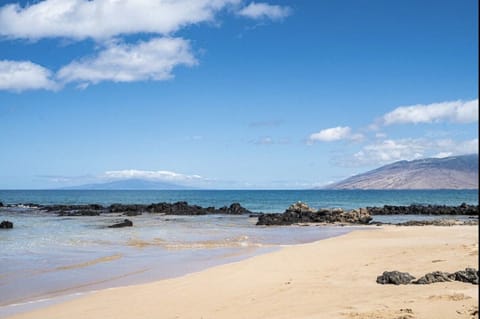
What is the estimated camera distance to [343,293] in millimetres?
10406

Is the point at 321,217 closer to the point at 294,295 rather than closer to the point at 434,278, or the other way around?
the point at 434,278

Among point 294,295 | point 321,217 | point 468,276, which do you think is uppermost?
point 468,276

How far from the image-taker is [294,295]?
1051cm

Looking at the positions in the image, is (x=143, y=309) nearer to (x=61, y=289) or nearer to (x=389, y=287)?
(x=61, y=289)

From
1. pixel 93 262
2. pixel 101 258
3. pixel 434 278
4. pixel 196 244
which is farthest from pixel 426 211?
pixel 434 278

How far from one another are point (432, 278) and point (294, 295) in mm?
2956

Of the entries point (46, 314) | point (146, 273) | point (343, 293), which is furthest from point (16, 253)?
point (343, 293)

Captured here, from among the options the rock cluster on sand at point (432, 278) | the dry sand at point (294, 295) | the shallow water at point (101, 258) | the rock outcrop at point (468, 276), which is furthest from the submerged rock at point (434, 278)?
the shallow water at point (101, 258)

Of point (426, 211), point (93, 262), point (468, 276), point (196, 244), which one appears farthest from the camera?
point (426, 211)

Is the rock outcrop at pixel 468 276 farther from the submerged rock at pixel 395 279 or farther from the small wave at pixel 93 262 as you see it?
the small wave at pixel 93 262

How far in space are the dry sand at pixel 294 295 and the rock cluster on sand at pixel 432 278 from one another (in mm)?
253

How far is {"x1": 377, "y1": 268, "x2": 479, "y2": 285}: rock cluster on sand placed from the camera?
10.4m

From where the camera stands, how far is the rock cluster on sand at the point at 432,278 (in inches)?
411

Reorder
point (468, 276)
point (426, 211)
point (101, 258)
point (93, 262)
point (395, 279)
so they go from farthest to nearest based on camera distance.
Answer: point (426, 211)
point (101, 258)
point (93, 262)
point (395, 279)
point (468, 276)
